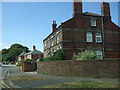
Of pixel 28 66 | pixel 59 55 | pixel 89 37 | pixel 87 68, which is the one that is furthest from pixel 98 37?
pixel 87 68

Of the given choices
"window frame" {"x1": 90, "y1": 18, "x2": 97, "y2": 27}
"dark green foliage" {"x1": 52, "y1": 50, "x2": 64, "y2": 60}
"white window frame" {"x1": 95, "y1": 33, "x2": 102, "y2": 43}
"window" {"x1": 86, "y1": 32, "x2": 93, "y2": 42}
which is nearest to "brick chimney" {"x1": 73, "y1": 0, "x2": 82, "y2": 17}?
"window frame" {"x1": 90, "y1": 18, "x2": 97, "y2": 27}

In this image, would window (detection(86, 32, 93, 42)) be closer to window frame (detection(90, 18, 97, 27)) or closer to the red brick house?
the red brick house

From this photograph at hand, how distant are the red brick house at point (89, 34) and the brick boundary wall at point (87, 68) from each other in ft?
30.2

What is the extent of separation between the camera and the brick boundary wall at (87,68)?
48.3 ft

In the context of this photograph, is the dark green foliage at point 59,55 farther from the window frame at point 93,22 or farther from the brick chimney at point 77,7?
the window frame at point 93,22

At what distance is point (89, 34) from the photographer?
3064cm

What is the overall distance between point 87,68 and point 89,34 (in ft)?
49.7

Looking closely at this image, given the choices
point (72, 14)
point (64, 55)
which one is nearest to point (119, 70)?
point (64, 55)

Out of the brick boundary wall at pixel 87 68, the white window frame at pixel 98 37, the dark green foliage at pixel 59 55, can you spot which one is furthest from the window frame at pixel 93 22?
the brick boundary wall at pixel 87 68

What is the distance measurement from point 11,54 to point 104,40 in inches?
3528

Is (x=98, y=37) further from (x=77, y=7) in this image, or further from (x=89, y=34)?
(x=77, y=7)

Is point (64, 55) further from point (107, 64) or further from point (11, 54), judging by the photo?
point (11, 54)

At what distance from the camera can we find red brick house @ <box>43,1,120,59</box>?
29.2 metres

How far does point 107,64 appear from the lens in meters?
15.0
